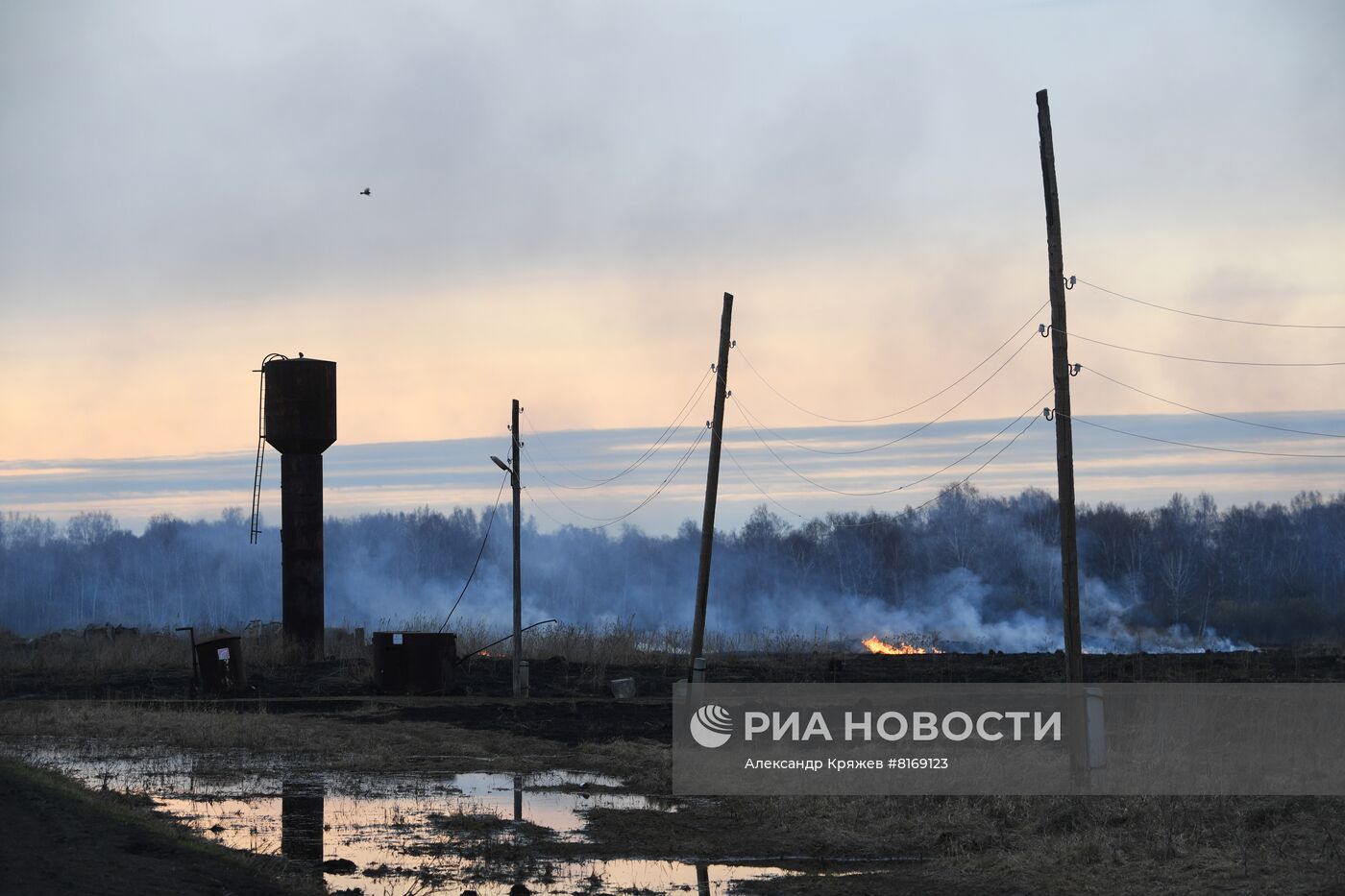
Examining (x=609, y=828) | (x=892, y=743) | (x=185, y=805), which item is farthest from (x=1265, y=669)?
(x=185, y=805)

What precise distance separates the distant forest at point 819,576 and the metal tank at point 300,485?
120 ft

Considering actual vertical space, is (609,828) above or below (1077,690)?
below

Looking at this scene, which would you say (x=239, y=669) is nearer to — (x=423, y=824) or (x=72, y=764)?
(x=72, y=764)

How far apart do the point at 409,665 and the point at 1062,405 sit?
55.8ft

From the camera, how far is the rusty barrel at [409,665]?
28891mm

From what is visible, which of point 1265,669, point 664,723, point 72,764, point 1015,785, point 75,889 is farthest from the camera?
point 1265,669

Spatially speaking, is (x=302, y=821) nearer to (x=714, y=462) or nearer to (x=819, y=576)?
(x=714, y=462)

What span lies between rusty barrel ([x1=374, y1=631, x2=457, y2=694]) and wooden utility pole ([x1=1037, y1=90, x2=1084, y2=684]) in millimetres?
15870

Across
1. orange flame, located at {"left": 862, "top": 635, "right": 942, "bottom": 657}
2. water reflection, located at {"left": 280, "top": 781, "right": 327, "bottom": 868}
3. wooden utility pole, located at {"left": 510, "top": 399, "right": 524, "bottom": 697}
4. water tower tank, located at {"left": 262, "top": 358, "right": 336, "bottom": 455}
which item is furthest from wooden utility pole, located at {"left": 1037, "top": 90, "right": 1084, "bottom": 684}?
orange flame, located at {"left": 862, "top": 635, "right": 942, "bottom": 657}

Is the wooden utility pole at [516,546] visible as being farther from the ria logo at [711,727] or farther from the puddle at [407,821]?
the puddle at [407,821]

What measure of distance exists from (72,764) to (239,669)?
11.3 m

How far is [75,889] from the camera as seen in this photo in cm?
907

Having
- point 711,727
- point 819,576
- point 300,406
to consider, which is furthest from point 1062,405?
point 819,576

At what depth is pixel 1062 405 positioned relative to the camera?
16.6 metres
